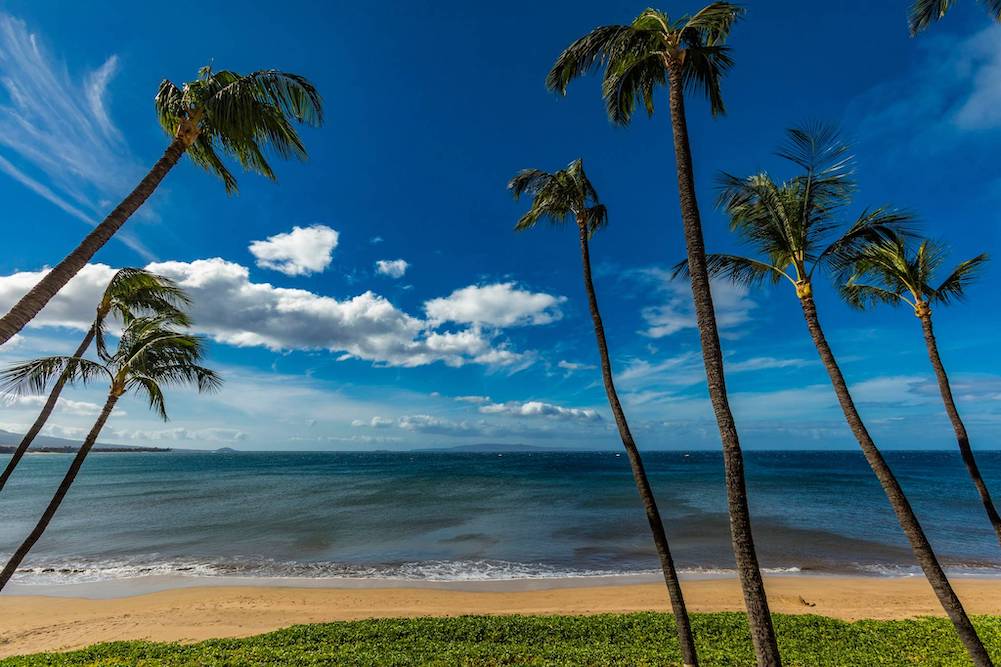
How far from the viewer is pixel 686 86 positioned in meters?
6.27

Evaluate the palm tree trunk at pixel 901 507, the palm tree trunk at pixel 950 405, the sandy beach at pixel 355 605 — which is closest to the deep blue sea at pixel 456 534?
the sandy beach at pixel 355 605

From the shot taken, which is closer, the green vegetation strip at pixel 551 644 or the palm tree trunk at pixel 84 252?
the palm tree trunk at pixel 84 252

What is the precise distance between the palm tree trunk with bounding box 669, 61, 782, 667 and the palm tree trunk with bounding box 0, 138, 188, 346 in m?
6.75

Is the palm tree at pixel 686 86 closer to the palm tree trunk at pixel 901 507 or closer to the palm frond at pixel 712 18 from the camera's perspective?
the palm frond at pixel 712 18

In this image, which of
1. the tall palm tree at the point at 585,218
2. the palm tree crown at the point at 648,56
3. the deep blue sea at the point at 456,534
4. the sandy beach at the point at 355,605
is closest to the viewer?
the palm tree crown at the point at 648,56

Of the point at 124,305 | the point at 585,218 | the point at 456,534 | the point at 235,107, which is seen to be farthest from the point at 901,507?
the point at 456,534

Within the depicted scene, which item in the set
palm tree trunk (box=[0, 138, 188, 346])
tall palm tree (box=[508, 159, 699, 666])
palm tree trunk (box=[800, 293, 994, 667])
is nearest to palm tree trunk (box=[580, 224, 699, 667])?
tall palm tree (box=[508, 159, 699, 666])

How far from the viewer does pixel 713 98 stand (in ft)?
20.8

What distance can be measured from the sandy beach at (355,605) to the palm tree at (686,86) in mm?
10172

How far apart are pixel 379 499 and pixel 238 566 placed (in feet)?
70.9

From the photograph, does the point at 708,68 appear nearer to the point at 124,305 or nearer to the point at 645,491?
the point at 645,491

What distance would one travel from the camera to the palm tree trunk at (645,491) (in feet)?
22.3

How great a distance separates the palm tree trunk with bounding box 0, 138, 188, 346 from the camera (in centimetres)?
436

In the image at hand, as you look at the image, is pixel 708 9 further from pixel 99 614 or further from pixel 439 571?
pixel 99 614
